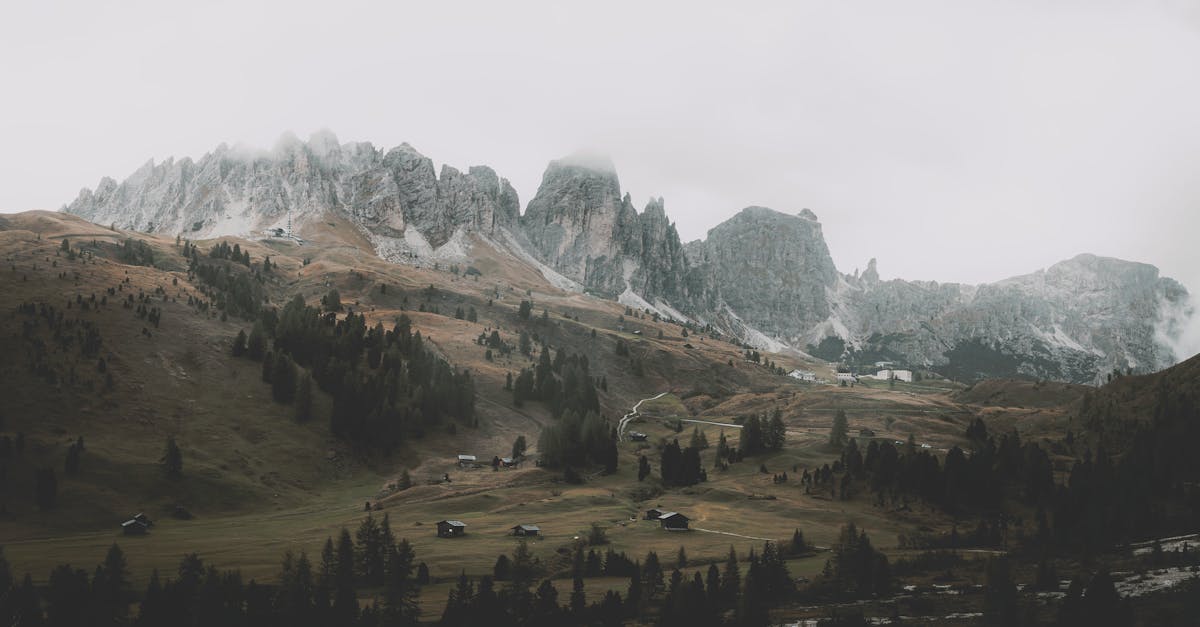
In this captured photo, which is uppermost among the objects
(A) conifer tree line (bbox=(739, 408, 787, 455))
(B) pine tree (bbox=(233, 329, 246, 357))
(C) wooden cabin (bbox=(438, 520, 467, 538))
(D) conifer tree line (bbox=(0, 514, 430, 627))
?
Answer: (B) pine tree (bbox=(233, 329, 246, 357))

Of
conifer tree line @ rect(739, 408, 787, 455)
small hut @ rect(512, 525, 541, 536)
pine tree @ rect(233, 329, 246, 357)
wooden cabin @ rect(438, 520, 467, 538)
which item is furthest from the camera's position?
pine tree @ rect(233, 329, 246, 357)

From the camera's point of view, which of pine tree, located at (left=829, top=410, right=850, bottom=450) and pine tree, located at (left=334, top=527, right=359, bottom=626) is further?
pine tree, located at (left=829, top=410, right=850, bottom=450)

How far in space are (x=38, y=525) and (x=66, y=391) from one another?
45522 mm

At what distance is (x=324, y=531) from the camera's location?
367 ft

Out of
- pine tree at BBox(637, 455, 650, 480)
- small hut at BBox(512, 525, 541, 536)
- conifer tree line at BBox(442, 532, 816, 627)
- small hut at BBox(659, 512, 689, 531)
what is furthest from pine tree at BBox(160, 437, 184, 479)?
pine tree at BBox(637, 455, 650, 480)

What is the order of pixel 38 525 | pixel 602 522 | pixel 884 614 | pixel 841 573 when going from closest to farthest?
pixel 884 614, pixel 841 573, pixel 38 525, pixel 602 522

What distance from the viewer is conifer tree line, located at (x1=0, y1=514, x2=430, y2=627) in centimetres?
6688

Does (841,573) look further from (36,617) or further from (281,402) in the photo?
(281,402)

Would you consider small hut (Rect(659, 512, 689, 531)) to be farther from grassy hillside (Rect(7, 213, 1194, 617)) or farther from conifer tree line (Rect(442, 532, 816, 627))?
conifer tree line (Rect(442, 532, 816, 627))

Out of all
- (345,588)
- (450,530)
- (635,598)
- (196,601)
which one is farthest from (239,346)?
(635,598)

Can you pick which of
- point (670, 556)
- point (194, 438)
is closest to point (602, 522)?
point (670, 556)

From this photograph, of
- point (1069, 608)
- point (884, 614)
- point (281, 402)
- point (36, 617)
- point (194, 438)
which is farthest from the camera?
point (281, 402)

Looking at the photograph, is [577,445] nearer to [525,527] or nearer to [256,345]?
[525,527]

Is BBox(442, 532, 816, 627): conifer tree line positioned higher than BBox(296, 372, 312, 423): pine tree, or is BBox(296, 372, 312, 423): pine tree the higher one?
BBox(296, 372, 312, 423): pine tree
